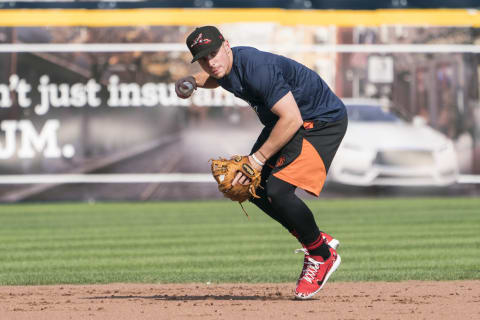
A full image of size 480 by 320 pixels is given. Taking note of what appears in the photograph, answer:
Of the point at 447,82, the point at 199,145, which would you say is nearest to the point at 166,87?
the point at 199,145

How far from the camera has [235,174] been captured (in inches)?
257

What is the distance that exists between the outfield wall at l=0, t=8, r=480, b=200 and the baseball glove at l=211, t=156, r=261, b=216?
11.3 m

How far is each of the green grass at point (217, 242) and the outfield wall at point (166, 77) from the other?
101 centimetres

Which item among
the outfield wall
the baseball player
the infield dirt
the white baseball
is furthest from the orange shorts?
the outfield wall

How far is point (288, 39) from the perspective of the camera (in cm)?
1812

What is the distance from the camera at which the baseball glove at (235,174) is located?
21.2ft

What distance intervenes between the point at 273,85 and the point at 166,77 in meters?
12.1

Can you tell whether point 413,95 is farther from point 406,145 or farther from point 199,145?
point 199,145

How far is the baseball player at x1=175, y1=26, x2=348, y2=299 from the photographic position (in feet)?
20.2

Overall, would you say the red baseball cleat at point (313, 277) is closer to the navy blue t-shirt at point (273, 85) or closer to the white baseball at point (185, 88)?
the navy blue t-shirt at point (273, 85)

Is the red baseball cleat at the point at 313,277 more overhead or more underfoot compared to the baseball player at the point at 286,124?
more underfoot

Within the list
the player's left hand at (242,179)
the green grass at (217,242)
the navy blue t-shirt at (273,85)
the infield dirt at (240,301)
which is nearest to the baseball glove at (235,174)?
the player's left hand at (242,179)

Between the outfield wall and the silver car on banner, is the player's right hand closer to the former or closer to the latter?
the silver car on banner

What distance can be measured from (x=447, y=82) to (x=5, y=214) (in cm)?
832
